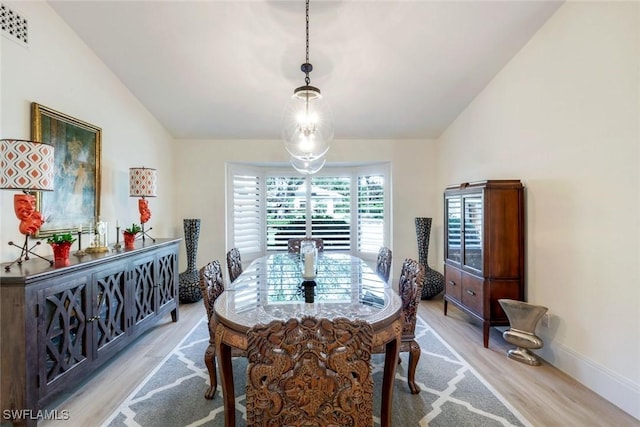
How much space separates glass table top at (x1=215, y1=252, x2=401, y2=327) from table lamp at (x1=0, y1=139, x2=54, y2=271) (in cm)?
133

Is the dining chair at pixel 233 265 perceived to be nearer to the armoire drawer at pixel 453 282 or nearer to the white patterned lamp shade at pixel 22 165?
the white patterned lamp shade at pixel 22 165

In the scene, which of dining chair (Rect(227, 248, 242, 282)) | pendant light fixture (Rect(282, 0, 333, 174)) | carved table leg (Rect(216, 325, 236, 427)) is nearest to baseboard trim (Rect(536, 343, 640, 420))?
carved table leg (Rect(216, 325, 236, 427))

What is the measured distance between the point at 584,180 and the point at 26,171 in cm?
382

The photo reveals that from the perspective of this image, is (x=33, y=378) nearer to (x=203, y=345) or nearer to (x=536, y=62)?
(x=203, y=345)

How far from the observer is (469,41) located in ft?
9.41

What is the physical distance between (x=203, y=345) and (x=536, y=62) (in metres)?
4.07

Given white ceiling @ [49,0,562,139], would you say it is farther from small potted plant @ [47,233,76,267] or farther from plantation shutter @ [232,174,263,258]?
small potted plant @ [47,233,76,267]

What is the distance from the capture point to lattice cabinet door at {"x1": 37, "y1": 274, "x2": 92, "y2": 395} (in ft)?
6.01

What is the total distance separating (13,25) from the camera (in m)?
2.18

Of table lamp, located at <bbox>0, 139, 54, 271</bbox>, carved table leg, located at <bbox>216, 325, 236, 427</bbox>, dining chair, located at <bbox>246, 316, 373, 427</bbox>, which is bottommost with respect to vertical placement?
carved table leg, located at <bbox>216, 325, 236, 427</bbox>

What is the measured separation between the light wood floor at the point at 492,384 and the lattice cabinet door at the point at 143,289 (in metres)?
0.30

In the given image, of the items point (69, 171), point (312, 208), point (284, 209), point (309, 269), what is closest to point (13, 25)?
point (69, 171)

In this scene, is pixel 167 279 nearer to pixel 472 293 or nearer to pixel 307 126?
pixel 307 126

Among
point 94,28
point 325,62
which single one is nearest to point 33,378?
point 94,28
